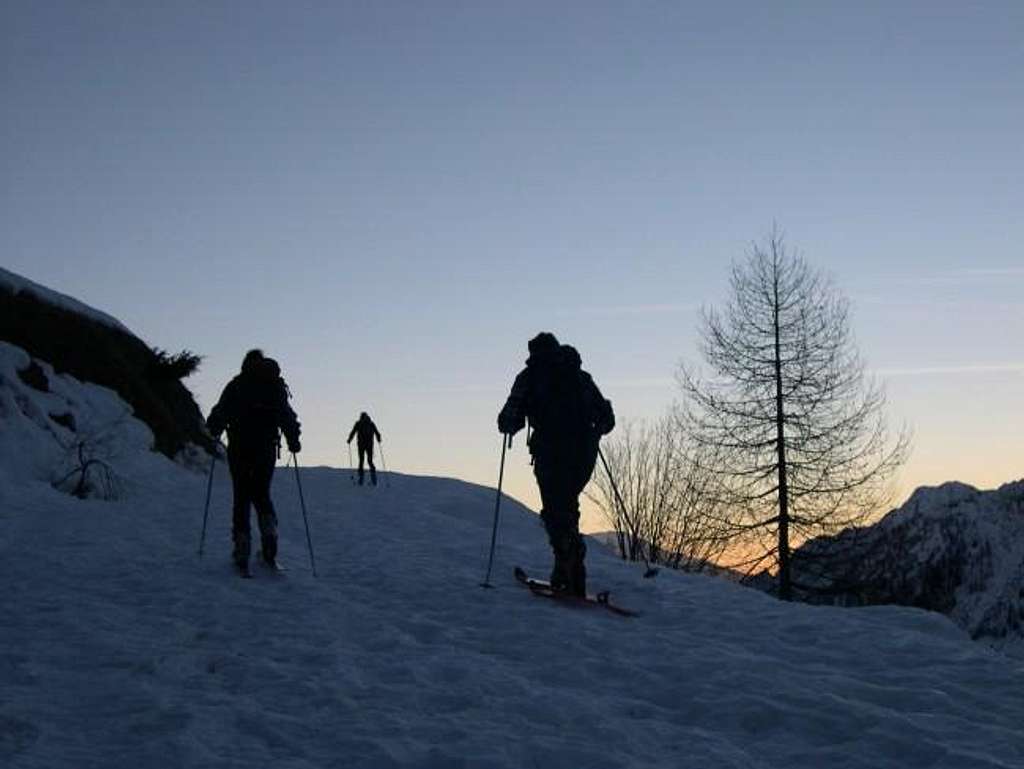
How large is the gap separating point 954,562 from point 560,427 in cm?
6177

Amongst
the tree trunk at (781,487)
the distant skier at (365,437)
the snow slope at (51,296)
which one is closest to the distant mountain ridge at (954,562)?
the tree trunk at (781,487)

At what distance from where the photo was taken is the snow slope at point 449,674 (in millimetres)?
5027

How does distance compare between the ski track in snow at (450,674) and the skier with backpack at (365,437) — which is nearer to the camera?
the ski track in snow at (450,674)

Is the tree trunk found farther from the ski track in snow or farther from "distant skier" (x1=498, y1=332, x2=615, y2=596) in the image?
"distant skier" (x1=498, y1=332, x2=615, y2=596)

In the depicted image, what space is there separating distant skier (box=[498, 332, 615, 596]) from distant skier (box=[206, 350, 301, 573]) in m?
2.45

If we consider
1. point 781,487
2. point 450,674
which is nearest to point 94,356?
point 781,487

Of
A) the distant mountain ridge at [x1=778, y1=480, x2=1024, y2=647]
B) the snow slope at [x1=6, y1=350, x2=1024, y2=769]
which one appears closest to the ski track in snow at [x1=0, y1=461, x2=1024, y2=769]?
the snow slope at [x1=6, y1=350, x2=1024, y2=769]

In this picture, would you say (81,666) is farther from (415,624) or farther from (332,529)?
(332,529)

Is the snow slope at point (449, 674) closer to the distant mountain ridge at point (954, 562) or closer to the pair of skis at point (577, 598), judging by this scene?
the pair of skis at point (577, 598)

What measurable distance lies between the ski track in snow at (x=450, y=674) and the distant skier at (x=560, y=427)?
74cm

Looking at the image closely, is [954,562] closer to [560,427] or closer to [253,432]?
[560,427]

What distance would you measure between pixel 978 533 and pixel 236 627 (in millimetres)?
70369

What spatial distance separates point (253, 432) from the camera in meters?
10.6

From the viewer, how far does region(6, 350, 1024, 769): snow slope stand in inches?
198
